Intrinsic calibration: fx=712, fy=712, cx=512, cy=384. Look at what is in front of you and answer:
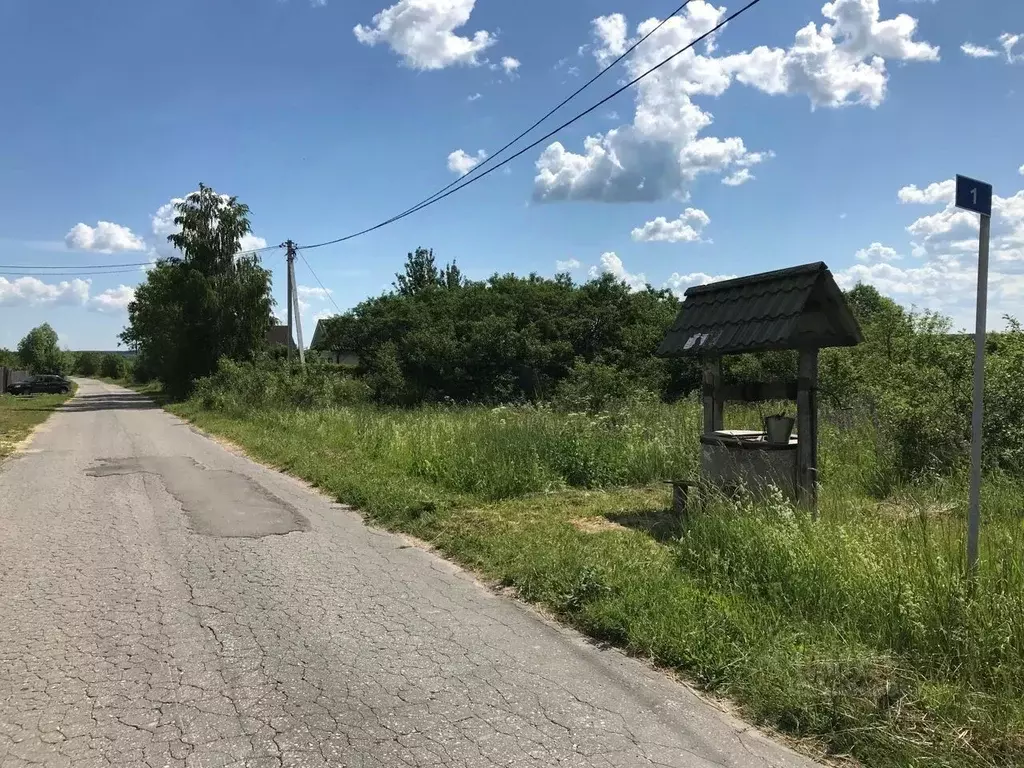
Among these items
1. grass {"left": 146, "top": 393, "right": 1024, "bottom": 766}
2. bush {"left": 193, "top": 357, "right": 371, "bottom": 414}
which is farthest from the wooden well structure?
bush {"left": 193, "top": 357, "right": 371, "bottom": 414}

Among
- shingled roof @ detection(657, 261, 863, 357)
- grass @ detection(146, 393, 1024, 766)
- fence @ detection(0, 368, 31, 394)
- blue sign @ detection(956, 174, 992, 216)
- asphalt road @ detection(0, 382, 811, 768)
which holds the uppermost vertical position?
blue sign @ detection(956, 174, 992, 216)

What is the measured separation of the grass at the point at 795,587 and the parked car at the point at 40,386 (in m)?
48.8

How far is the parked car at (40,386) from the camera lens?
48.1 metres

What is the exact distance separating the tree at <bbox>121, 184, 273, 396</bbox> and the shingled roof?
34.2 metres

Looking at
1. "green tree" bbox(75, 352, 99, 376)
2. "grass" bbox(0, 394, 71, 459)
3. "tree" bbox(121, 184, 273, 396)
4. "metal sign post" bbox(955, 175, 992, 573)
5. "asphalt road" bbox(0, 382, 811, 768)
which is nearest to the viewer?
"asphalt road" bbox(0, 382, 811, 768)

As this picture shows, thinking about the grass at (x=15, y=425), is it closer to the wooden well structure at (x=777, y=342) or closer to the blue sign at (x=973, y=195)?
the wooden well structure at (x=777, y=342)

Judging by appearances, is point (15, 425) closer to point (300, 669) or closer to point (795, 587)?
point (300, 669)

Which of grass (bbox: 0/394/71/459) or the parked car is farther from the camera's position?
the parked car

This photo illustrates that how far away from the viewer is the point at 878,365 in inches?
765

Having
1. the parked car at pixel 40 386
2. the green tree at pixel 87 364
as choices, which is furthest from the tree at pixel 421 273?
the green tree at pixel 87 364

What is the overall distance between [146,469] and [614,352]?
2023cm

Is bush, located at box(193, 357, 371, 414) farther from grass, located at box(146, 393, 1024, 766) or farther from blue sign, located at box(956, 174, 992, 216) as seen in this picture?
blue sign, located at box(956, 174, 992, 216)

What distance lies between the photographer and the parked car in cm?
4809

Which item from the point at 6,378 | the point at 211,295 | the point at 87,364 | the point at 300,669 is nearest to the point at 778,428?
the point at 300,669
